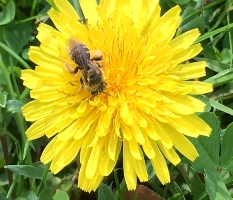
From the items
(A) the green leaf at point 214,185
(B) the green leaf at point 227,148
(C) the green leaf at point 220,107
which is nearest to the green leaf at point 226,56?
(C) the green leaf at point 220,107

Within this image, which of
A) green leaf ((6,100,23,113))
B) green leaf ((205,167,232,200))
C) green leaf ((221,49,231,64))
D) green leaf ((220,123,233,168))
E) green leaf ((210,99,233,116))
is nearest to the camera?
green leaf ((205,167,232,200))

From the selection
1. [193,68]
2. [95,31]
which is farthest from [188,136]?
[95,31]

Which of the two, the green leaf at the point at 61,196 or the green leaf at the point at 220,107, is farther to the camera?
the green leaf at the point at 220,107

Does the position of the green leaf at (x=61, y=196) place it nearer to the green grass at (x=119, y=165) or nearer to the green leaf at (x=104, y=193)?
the green grass at (x=119, y=165)

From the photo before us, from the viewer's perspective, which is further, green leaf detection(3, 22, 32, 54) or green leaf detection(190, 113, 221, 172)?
green leaf detection(3, 22, 32, 54)

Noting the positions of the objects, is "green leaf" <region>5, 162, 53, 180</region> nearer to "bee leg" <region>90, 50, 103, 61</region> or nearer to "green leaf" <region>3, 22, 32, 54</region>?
"bee leg" <region>90, 50, 103, 61</region>

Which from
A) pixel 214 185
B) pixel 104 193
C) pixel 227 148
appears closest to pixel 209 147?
pixel 227 148

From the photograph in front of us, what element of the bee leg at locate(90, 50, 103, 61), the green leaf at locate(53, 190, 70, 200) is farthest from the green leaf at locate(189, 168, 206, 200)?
the bee leg at locate(90, 50, 103, 61)
